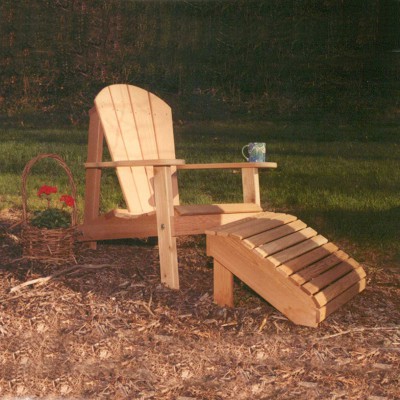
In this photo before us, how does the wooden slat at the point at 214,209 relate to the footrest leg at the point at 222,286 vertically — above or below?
above

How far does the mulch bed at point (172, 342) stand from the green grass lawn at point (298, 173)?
1106mm

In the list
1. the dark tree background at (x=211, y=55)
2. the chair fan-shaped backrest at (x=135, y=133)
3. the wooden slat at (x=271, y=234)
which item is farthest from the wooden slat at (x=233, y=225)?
the dark tree background at (x=211, y=55)

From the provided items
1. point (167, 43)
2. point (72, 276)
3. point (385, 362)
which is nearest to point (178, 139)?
point (167, 43)

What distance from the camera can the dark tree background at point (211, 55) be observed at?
10969mm

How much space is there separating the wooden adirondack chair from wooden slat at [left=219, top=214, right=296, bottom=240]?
23 centimetres

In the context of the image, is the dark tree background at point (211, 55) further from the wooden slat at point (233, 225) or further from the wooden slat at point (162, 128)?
the wooden slat at point (233, 225)

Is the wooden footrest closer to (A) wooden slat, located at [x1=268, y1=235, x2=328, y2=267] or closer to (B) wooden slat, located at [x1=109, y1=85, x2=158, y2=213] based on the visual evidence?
(A) wooden slat, located at [x1=268, y1=235, x2=328, y2=267]

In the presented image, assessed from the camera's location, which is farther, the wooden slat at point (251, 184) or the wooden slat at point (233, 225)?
the wooden slat at point (251, 184)

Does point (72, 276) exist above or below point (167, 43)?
below

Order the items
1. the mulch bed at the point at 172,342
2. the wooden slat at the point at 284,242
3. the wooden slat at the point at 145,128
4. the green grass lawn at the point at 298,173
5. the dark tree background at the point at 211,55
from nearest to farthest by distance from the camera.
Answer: the mulch bed at the point at 172,342
the wooden slat at the point at 284,242
the wooden slat at the point at 145,128
the green grass lawn at the point at 298,173
the dark tree background at the point at 211,55

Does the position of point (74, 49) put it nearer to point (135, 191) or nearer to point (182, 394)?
point (135, 191)

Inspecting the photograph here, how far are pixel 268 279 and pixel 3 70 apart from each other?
882 centimetres

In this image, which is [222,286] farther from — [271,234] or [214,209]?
[214,209]

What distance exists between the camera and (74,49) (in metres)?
11.3
